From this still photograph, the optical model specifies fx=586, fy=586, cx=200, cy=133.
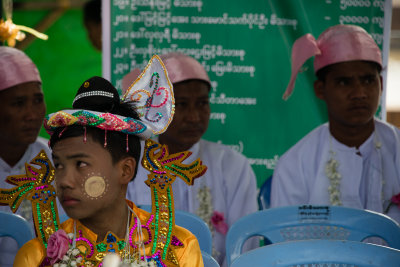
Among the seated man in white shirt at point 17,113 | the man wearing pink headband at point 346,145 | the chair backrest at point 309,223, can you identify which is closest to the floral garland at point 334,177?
the man wearing pink headband at point 346,145

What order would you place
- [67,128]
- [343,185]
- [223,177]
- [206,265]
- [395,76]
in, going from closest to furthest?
[67,128], [206,265], [343,185], [223,177], [395,76]

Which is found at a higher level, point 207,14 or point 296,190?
point 207,14

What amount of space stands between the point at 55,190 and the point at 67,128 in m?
0.26

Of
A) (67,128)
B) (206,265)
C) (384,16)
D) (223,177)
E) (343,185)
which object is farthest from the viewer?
(384,16)

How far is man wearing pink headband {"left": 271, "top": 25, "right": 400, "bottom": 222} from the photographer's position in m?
3.58

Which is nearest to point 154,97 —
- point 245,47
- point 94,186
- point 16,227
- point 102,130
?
point 102,130

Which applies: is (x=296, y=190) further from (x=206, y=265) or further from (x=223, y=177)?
(x=206, y=265)

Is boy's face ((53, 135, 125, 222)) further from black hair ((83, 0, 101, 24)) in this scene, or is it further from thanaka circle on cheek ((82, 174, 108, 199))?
black hair ((83, 0, 101, 24))

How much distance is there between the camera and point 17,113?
3.70 metres

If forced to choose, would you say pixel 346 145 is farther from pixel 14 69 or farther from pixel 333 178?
pixel 14 69

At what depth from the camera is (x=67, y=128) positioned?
202 cm

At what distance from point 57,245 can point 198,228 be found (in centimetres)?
89

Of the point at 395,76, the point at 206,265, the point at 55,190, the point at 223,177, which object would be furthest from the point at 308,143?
the point at 395,76

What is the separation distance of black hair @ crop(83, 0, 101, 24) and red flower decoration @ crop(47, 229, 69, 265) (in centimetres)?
440
